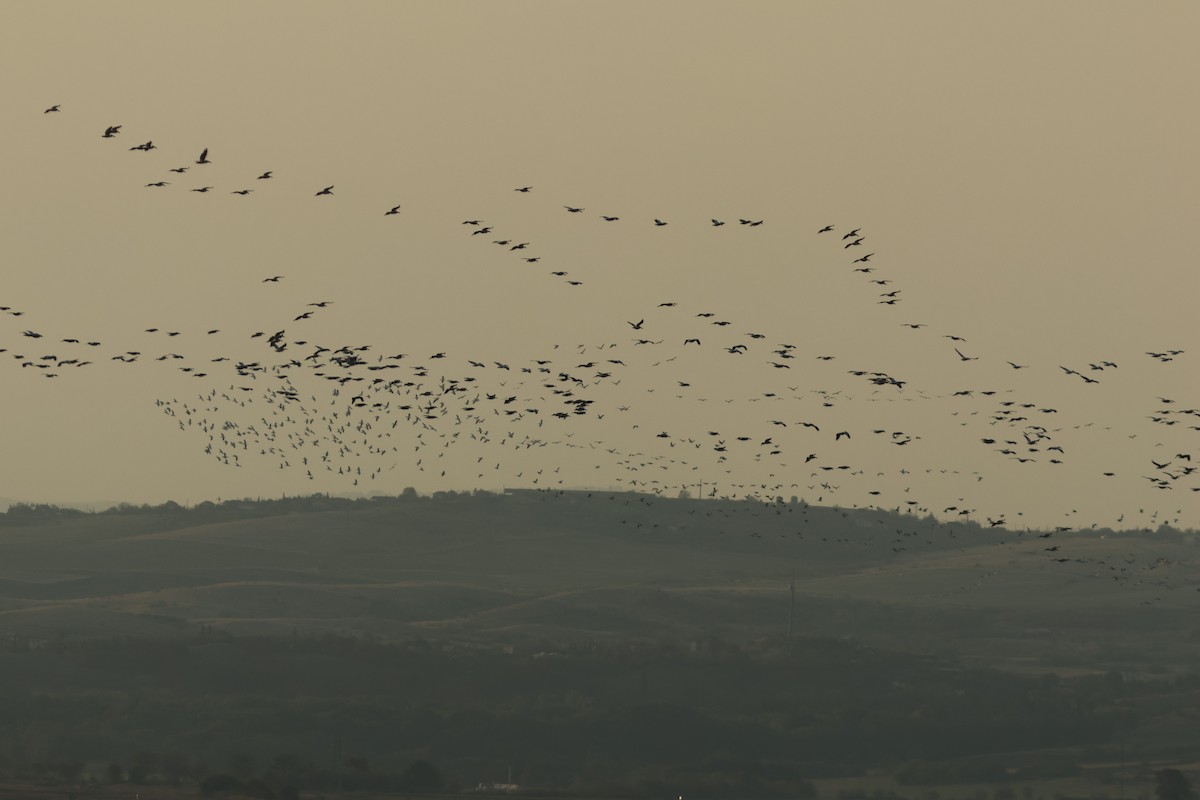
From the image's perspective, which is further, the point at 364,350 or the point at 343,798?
the point at 343,798

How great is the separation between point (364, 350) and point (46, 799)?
3128 inches

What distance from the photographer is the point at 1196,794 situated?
182875 millimetres

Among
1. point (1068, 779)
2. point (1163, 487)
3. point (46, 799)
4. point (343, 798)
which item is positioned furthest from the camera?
point (1068, 779)

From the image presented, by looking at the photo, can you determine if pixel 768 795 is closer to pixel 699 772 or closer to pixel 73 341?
pixel 699 772

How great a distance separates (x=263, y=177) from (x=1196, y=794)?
4958 inches

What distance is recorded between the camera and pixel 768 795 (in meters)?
185

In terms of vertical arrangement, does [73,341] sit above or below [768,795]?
above

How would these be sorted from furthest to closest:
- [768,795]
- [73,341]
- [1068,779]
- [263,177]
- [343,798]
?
[1068,779] < [768,795] < [343,798] < [73,341] < [263,177]

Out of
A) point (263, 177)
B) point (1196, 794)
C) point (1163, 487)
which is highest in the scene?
point (263, 177)

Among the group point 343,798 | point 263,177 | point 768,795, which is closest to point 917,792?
point 768,795

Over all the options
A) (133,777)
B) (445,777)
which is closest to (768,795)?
(445,777)

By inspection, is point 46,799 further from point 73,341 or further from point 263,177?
point 263,177

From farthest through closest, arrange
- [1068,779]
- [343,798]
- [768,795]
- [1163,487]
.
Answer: [1068,779] → [768,795] → [343,798] → [1163,487]

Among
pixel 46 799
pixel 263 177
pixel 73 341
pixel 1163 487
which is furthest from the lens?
pixel 46 799
